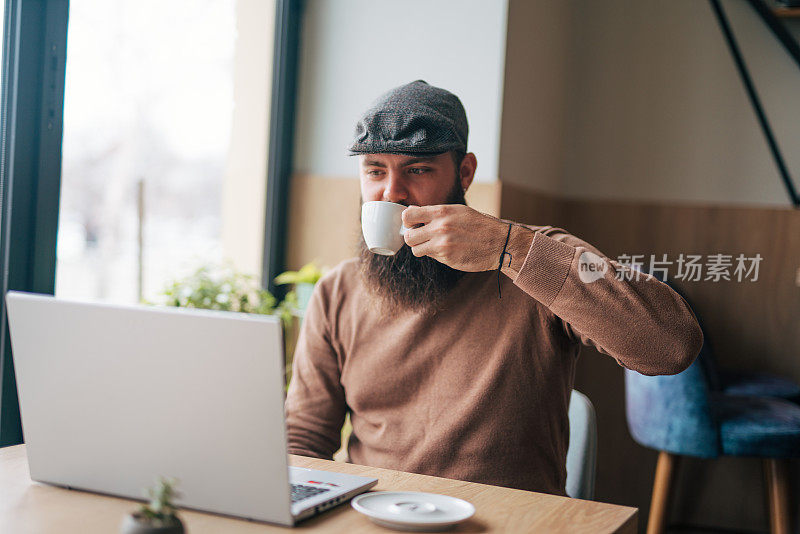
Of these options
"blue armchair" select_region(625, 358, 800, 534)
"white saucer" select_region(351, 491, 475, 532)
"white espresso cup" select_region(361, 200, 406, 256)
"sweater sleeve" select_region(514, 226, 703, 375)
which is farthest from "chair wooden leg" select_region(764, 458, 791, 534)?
"white saucer" select_region(351, 491, 475, 532)

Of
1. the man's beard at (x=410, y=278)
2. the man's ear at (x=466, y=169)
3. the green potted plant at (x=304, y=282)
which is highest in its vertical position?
the man's ear at (x=466, y=169)

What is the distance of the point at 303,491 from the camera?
99cm

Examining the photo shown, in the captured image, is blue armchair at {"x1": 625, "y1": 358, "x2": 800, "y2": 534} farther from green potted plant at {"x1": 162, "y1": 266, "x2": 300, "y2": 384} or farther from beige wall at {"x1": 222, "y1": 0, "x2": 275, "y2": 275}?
beige wall at {"x1": 222, "y1": 0, "x2": 275, "y2": 275}

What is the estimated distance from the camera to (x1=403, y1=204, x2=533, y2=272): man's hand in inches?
49.4

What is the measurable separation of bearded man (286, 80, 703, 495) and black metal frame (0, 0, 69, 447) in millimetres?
757

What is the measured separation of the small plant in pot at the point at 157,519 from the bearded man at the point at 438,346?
664 millimetres

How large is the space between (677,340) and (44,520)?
0.98 meters

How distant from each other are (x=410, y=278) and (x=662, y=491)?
5.07 ft

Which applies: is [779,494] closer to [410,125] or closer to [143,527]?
[410,125]

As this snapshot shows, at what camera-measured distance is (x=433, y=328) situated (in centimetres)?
152

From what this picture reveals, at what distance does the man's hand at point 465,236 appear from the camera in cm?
125

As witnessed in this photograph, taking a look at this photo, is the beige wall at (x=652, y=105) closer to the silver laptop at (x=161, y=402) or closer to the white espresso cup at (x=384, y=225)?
the white espresso cup at (x=384, y=225)

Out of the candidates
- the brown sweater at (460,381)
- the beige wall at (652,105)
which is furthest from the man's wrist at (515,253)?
the beige wall at (652,105)

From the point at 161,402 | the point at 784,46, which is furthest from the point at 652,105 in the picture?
the point at 161,402
